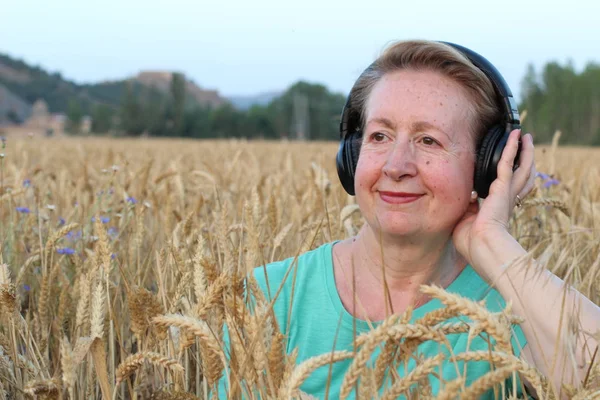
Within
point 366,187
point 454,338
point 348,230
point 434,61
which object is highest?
point 434,61

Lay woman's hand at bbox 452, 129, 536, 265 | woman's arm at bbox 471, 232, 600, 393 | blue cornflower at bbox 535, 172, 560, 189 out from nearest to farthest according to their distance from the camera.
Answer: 1. woman's arm at bbox 471, 232, 600, 393
2. woman's hand at bbox 452, 129, 536, 265
3. blue cornflower at bbox 535, 172, 560, 189

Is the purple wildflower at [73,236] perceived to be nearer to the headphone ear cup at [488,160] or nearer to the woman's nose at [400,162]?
the woman's nose at [400,162]

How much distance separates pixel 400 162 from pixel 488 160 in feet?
0.84

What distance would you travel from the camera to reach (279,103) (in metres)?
58.6

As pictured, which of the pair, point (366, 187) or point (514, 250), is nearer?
point (514, 250)

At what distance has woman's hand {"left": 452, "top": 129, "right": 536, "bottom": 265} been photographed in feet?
5.59

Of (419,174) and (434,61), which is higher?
(434,61)

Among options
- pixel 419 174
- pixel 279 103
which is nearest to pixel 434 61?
pixel 419 174

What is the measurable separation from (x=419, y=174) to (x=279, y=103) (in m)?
57.4

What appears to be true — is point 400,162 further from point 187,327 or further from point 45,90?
point 45,90

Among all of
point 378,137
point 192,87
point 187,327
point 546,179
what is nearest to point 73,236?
point 378,137

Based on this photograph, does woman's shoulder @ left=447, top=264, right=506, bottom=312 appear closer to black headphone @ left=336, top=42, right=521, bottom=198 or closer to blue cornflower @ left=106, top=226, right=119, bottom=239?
black headphone @ left=336, top=42, right=521, bottom=198

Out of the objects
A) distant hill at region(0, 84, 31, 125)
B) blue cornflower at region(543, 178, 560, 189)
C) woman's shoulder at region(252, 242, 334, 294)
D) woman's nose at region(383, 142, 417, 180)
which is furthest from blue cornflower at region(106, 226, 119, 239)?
distant hill at region(0, 84, 31, 125)

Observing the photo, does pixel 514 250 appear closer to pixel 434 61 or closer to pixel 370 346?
pixel 434 61
